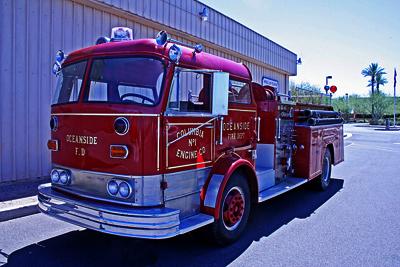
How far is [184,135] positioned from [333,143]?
18.7ft

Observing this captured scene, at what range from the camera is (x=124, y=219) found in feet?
11.6

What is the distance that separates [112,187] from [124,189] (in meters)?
0.15

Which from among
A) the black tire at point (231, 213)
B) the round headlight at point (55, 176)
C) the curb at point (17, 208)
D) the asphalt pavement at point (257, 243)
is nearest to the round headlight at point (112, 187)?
the asphalt pavement at point (257, 243)

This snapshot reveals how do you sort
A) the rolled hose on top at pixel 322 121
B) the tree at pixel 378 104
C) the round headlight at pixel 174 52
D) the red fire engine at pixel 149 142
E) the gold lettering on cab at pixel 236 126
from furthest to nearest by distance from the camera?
the tree at pixel 378 104 < the rolled hose on top at pixel 322 121 < the gold lettering on cab at pixel 236 126 < the round headlight at pixel 174 52 < the red fire engine at pixel 149 142

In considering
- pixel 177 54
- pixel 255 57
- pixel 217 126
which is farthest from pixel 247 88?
pixel 255 57

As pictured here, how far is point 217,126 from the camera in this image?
4578 millimetres

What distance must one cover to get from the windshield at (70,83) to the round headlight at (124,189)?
124 centimetres

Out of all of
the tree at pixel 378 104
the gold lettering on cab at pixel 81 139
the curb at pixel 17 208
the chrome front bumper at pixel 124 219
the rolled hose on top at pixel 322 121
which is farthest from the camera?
the tree at pixel 378 104

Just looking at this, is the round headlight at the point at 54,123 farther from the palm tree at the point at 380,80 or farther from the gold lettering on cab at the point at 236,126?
the palm tree at the point at 380,80

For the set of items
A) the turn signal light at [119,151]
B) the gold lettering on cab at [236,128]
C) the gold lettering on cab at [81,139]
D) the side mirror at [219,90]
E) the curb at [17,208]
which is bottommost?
the curb at [17,208]

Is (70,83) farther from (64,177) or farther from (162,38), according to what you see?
(162,38)

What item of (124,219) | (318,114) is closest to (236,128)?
(124,219)

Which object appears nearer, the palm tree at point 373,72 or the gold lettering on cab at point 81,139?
the gold lettering on cab at point 81,139

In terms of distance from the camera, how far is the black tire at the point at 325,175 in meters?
7.98
